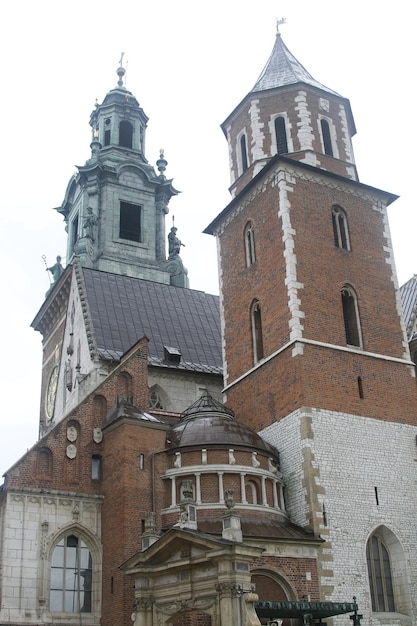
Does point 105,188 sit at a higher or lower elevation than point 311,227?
higher

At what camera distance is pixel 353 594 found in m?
22.4

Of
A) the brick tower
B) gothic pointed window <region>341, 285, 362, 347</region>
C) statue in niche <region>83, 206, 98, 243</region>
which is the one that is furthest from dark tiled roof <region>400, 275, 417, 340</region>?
statue in niche <region>83, 206, 98, 243</region>

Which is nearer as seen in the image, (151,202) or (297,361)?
(297,361)

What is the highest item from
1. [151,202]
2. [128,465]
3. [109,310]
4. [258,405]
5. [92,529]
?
[151,202]

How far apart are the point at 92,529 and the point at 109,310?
12536 millimetres

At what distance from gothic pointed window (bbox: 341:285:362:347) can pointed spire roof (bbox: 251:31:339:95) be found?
8.33 m

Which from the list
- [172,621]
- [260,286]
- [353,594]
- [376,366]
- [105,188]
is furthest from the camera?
[105,188]

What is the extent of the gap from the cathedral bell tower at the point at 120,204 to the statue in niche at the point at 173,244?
3.24ft

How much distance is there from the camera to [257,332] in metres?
28.6

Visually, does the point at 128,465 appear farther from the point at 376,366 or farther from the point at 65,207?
the point at 65,207

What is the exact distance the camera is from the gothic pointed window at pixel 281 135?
2989 cm

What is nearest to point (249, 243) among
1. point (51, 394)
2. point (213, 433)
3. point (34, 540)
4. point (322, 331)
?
point (322, 331)

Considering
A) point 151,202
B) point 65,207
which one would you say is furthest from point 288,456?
point 65,207

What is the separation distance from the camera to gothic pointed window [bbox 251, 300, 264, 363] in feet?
92.0
